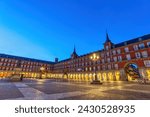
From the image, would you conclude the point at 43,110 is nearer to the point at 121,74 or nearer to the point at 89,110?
the point at 89,110

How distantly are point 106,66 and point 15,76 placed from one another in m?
→ 32.3

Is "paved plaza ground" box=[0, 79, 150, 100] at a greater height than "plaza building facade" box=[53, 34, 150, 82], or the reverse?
"plaza building facade" box=[53, 34, 150, 82]

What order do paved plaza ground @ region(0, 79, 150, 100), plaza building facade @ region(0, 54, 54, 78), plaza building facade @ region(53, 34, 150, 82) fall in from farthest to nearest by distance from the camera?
1. plaza building facade @ region(0, 54, 54, 78)
2. plaza building facade @ region(53, 34, 150, 82)
3. paved plaza ground @ region(0, 79, 150, 100)

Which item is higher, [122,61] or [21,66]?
[21,66]

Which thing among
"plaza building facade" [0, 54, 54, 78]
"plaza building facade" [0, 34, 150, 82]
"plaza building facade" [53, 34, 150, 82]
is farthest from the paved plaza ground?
"plaza building facade" [0, 54, 54, 78]

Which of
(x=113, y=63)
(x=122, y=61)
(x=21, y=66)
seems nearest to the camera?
(x=122, y=61)

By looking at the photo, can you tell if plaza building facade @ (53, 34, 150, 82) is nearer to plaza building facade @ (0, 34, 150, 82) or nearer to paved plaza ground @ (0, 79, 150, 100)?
plaza building facade @ (0, 34, 150, 82)

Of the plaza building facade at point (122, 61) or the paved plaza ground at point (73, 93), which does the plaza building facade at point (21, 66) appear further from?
the paved plaza ground at point (73, 93)

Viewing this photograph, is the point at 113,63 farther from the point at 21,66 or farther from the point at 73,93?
the point at 21,66

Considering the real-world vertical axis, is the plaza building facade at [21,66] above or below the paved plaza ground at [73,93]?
above

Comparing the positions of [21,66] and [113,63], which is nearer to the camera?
[113,63]

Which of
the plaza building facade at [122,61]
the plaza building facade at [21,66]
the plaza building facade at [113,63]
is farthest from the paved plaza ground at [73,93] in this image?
the plaza building facade at [21,66]

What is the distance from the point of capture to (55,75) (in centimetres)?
7362

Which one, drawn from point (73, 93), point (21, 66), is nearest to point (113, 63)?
point (73, 93)
